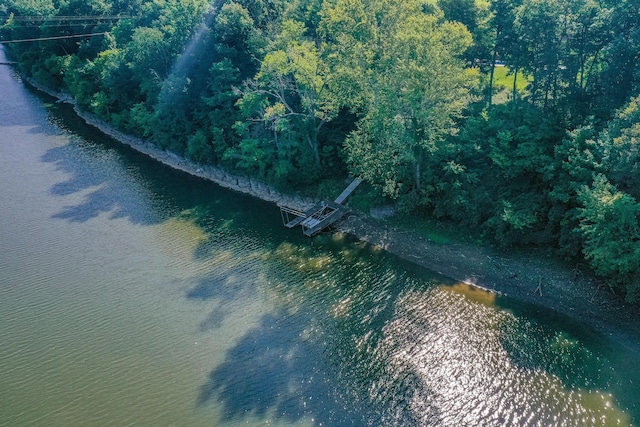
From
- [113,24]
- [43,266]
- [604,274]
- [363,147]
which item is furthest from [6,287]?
[113,24]

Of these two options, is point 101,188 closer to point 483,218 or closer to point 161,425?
point 161,425

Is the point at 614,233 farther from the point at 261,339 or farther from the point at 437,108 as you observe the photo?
the point at 261,339

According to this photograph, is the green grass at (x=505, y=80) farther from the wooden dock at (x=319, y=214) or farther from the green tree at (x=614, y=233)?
the green tree at (x=614, y=233)

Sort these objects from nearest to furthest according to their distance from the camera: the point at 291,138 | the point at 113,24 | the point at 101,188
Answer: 1. the point at 291,138
2. the point at 101,188
3. the point at 113,24

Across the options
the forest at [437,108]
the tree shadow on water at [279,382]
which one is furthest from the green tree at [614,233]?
the tree shadow on water at [279,382]

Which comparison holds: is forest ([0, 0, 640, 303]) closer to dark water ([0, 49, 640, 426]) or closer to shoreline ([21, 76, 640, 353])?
shoreline ([21, 76, 640, 353])

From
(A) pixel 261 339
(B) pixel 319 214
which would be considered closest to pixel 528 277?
(B) pixel 319 214

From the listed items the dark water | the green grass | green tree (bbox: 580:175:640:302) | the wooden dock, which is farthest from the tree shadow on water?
the green grass
